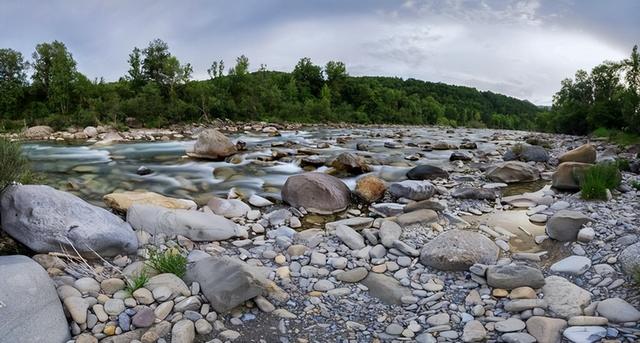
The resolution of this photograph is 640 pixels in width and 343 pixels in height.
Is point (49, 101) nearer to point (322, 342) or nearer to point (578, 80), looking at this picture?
point (322, 342)

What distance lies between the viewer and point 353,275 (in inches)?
173

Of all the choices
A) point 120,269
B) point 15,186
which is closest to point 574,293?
point 120,269

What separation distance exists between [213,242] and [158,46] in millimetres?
47437

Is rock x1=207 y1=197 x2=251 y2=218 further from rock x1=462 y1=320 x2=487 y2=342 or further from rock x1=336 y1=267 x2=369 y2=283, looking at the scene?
rock x1=462 y1=320 x2=487 y2=342

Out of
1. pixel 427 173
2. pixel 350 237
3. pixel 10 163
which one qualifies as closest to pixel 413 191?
pixel 427 173

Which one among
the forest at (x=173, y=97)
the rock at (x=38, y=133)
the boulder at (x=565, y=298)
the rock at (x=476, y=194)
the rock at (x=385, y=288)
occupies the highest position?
the forest at (x=173, y=97)

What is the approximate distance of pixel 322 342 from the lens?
3.28 meters

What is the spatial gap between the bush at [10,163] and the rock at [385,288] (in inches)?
185

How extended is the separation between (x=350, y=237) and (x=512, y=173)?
623cm

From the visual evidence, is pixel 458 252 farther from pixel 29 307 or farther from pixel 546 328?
pixel 29 307

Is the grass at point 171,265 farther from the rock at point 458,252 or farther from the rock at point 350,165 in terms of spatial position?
the rock at point 350,165

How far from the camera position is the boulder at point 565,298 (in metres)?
3.31

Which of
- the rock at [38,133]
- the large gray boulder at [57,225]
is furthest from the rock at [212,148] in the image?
the rock at [38,133]

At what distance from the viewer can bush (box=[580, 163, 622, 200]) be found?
21.7 ft
